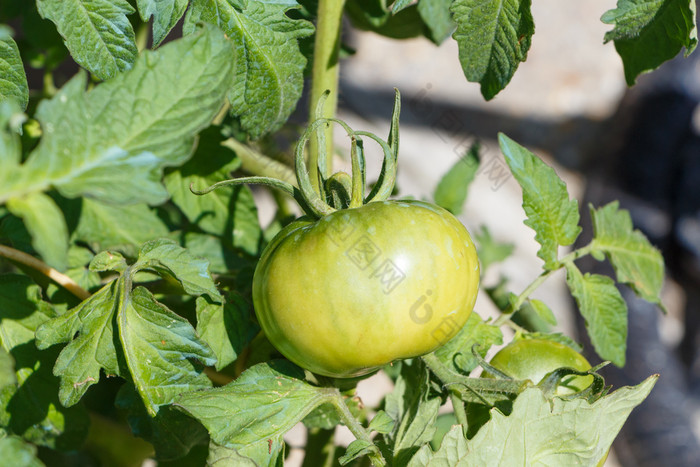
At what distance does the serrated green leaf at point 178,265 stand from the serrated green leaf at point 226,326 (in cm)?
3

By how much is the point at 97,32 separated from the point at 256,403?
293mm

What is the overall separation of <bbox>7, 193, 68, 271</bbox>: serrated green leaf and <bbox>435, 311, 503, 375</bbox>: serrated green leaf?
34 centimetres

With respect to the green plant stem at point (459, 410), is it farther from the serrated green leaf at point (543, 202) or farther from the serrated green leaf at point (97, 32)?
the serrated green leaf at point (97, 32)

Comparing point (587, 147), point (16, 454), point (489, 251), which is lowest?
point (587, 147)

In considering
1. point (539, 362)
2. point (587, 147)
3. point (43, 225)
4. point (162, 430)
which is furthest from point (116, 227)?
point (587, 147)

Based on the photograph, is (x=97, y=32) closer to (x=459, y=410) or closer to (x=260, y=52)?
(x=260, y=52)

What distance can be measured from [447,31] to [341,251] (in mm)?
347

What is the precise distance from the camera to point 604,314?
26.1 inches

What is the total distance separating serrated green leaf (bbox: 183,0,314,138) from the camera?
1.70 feet

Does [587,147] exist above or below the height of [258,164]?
below

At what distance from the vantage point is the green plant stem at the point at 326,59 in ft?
1.97

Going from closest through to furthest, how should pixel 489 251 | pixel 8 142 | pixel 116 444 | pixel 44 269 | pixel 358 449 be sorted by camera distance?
pixel 8 142 → pixel 358 449 → pixel 44 269 → pixel 116 444 → pixel 489 251

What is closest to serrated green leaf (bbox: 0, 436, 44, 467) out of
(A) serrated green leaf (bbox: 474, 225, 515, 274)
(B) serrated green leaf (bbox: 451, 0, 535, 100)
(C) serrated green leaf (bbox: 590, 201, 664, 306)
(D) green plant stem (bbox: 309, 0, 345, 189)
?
(D) green plant stem (bbox: 309, 0, 345, 189)

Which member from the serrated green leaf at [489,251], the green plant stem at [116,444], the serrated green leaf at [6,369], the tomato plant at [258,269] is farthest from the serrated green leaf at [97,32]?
the serrated green leaf at [489,251]
